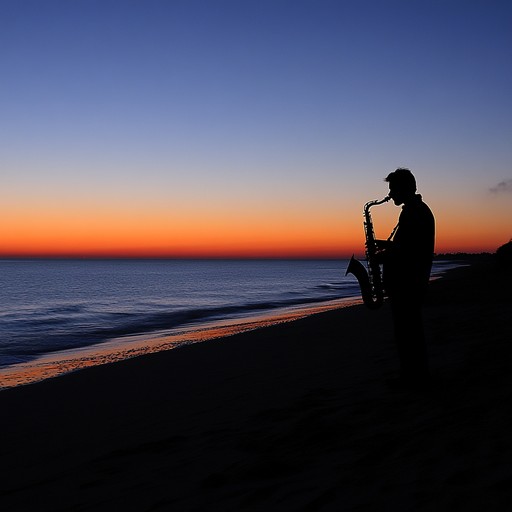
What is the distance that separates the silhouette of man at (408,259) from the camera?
5.71m

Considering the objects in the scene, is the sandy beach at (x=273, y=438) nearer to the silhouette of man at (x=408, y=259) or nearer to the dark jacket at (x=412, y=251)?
the silhouette of man at (x=408, y=259)

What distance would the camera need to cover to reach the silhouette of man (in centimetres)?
571

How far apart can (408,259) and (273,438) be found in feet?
8.18

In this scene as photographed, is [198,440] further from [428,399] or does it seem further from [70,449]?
[428,399]

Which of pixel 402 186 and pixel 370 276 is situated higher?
pixel 402 186

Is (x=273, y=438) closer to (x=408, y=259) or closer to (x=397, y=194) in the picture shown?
(x=408, y=259)

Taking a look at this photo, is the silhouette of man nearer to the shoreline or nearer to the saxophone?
the saxophone

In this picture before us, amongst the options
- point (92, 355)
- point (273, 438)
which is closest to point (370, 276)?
point (273, 438)

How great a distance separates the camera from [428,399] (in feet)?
18.4

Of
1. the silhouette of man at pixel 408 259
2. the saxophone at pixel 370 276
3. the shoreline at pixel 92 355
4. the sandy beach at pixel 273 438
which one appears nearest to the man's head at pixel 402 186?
the silhouette of man at pixel 408 259

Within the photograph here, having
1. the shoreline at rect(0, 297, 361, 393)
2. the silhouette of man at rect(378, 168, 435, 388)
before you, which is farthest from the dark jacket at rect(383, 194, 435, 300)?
the shoreline at rect(0, 297, 361, 393)

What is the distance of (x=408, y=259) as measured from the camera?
226 inches

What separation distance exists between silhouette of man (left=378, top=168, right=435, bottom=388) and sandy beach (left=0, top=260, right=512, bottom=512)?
777 millimetres

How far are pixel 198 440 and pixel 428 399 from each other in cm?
259
